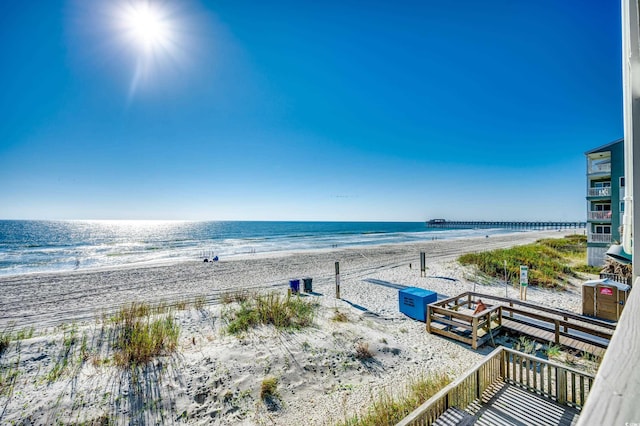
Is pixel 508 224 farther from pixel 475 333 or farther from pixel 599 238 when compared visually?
pixel 475 333

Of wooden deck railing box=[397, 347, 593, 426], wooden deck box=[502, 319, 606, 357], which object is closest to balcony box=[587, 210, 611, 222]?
wooden deck box=[502, 319, 606, 357]

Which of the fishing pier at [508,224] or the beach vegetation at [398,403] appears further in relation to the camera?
the fishing pier at [508,224]

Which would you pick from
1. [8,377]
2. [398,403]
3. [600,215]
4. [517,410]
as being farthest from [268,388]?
[600,215]

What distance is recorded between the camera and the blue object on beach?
8664 millimetres

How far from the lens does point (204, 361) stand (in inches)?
227

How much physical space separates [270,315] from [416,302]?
429 centimetres

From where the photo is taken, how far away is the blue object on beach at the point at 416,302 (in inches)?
341

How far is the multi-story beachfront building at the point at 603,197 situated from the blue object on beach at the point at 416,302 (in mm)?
13937

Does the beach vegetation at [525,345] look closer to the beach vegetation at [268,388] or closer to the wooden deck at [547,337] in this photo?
the wooden deck at [547,337]

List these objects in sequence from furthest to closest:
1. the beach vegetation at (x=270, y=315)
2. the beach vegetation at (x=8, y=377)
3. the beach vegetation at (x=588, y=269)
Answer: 1. the beach vegetation at (x=588, y=269)
2. the beach vegetation at (x=270, y=315)
3. the beach vegetation at (x=8, y=377)

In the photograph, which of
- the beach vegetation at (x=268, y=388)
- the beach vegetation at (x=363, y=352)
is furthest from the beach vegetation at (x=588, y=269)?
the beach vegetation at (x=268, y=388)

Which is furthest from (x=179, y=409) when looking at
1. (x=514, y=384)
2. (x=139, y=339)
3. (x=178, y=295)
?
(x=178, y=295)

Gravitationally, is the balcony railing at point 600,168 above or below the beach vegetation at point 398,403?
above

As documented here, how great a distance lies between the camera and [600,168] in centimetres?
1789
